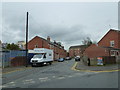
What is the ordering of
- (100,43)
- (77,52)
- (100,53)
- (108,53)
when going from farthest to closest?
1. (77,52)
2. (100,43)
3. (100,53)
4. (108,53)

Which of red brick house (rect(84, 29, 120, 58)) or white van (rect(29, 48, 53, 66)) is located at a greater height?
red brick house (rect(84, 29, 120, 58))

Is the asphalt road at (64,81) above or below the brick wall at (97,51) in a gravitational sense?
below

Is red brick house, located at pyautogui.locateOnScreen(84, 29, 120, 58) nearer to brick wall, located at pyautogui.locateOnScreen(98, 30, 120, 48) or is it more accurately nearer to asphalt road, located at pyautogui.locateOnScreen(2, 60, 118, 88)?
brick wall, located at pyautogui.locateOnScreen(98, 30, 120, 48)

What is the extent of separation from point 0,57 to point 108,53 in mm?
25519

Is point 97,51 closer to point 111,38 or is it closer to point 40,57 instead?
point 111,38

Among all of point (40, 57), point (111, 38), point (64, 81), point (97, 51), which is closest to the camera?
point (64, 81)

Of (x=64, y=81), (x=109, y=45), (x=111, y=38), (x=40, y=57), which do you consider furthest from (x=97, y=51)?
(x=64, y=81)

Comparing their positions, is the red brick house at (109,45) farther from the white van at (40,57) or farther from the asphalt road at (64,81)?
the asphalt road at (64,81)

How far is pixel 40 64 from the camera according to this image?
2380cm

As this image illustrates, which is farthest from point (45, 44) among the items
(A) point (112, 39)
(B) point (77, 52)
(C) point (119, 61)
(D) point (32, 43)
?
(B) point (77, 52)

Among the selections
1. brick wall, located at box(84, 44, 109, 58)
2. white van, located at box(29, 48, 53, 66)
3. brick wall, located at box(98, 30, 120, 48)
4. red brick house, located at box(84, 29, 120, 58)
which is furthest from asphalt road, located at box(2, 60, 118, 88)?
brick wall, located at box(98, 30, 120, 48)

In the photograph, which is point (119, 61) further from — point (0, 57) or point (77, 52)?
point (77, 52)

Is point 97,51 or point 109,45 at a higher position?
point 109,45

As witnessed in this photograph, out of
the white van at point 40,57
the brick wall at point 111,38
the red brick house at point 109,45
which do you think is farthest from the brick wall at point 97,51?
the white van at point 40,57
